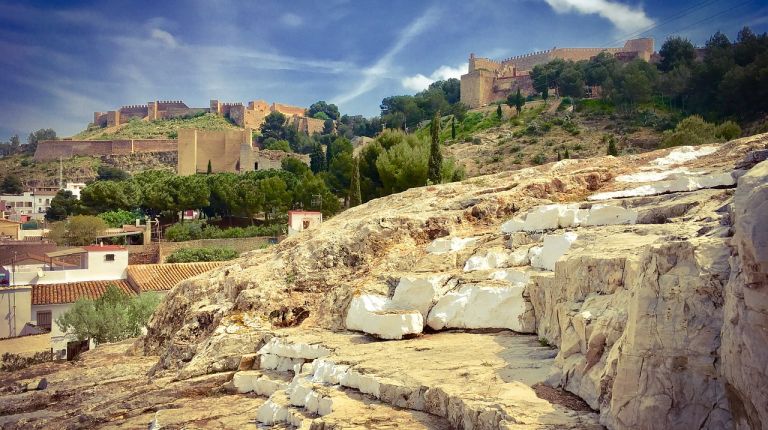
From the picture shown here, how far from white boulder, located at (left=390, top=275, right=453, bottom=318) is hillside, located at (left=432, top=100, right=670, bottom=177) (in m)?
38.2

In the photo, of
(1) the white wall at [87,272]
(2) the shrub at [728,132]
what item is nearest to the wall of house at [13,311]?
(1) the white wall at [87,272]

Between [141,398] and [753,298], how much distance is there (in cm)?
768

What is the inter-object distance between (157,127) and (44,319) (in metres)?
91.1

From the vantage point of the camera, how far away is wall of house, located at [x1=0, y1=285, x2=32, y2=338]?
23594mm

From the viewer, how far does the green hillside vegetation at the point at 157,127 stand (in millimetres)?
105562

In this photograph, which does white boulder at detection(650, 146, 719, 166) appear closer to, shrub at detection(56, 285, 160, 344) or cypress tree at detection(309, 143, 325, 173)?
shrub at detection(56, 285, 160, 344)

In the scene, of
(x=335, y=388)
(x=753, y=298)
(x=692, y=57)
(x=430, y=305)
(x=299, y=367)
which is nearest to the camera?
(x=753, y=298)

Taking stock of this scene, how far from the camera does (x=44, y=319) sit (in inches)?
956

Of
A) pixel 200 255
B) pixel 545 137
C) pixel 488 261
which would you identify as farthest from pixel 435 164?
pixel 545 137

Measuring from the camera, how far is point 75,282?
89.7 ft

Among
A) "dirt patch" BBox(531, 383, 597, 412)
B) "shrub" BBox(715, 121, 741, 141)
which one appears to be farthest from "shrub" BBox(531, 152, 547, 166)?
"dirt patch" BBox(531, 383, 597, 412)

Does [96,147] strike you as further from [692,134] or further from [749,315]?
[749,315]

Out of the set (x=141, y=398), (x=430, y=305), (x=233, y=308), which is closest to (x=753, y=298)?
(x=430, y=305)

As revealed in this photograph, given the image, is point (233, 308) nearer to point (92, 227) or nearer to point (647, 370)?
point (647, 370)
